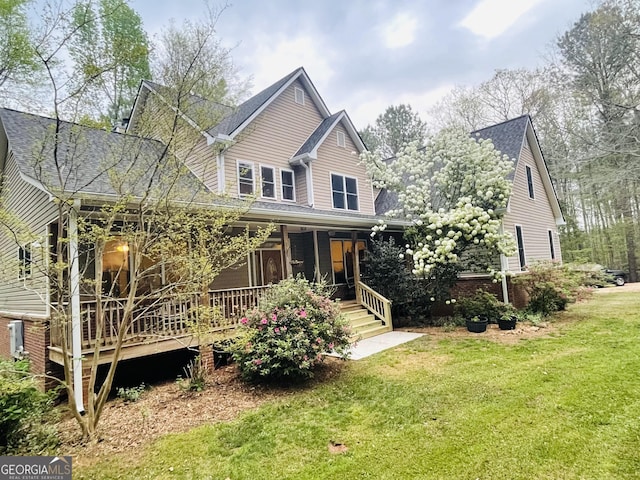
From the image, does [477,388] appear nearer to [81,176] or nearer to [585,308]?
[81,176]

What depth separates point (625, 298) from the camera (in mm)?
13383

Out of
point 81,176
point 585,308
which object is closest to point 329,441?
point 81,176

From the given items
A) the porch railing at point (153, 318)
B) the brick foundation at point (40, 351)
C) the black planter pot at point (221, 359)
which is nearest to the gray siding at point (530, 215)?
the porch railing at point (153, 318)

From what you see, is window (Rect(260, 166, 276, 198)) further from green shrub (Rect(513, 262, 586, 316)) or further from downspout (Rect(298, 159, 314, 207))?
green shrub (Rect(513, 262, 586, 316))

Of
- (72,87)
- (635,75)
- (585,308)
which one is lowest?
(585,308)

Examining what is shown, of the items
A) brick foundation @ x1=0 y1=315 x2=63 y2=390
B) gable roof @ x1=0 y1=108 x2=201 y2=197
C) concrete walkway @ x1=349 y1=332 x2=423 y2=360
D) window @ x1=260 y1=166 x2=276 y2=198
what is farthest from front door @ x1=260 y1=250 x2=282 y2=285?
brick foundation @ x1=0 y1=315 x2=63 y2=390

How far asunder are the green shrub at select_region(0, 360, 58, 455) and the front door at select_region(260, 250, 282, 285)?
664 cm

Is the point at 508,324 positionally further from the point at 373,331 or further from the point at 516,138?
A: the point at 516,138

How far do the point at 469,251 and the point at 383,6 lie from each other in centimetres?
844

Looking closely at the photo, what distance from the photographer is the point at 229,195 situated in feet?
27.5

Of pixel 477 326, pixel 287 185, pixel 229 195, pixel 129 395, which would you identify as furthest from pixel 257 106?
pixel 477 326

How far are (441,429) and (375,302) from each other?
6739mm

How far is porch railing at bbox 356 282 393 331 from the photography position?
34.2 ft

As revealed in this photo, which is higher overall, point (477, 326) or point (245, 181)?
point (245, 181)
